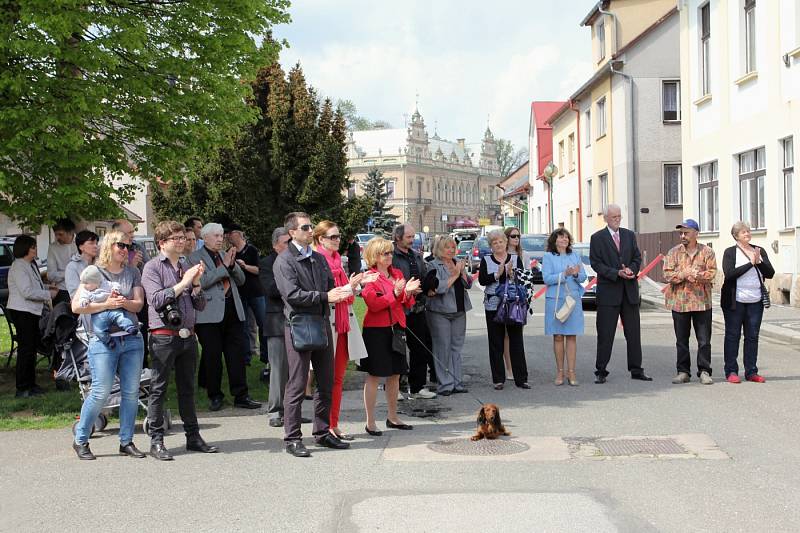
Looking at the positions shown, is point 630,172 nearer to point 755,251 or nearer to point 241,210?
point 241,210

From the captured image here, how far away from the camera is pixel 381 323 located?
8.86 meters

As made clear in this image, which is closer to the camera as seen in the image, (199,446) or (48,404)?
(199,446)

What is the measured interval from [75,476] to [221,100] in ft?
19.3

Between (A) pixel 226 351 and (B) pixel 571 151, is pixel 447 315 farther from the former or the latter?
(B) pixel 571 151

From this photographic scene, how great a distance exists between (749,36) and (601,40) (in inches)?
726

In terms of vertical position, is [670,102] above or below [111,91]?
above

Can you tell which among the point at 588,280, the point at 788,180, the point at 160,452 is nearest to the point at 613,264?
the point at 160,452

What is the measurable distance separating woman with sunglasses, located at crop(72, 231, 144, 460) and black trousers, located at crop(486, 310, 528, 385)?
4676 millimetres

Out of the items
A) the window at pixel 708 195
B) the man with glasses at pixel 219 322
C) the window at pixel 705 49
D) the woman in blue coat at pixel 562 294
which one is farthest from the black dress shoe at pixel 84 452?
the window at pixel 705 49

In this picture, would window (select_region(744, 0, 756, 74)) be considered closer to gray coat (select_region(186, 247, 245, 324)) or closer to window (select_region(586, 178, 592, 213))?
gray coat (select_region(186, 247, 245, 324))

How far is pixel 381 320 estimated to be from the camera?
8859mm

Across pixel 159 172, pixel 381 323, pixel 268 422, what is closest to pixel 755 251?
pixel 381 323

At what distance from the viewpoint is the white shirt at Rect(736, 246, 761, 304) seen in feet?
37.3

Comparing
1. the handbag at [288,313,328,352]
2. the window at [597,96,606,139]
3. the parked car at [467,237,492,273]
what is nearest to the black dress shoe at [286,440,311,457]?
the handbag at [288,313,328,352]
